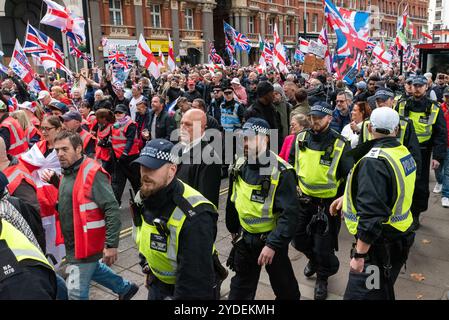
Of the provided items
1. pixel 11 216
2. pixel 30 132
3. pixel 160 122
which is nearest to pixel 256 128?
pixel 11 216

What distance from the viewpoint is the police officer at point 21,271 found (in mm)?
1879

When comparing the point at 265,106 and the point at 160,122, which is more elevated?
the point at 265,106

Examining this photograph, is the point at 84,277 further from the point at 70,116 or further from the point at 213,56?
the point at 213,56

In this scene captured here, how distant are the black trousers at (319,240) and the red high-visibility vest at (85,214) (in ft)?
6.79

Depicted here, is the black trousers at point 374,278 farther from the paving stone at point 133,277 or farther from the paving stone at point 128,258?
the paving stone at point 128,258

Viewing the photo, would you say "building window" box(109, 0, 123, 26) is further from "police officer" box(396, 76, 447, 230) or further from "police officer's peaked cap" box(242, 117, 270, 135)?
"police officer's peaked cap" box(242, 117, 270, 135)

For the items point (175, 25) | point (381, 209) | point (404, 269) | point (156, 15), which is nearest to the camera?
point (381, 209)

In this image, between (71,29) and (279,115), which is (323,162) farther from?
(71,29)

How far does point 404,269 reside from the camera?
4668 mm

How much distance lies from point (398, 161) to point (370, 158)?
0.72 feet

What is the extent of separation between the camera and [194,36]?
1490 inches

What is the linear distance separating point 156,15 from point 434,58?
25.8 metres

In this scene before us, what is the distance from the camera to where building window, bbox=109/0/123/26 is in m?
31.6

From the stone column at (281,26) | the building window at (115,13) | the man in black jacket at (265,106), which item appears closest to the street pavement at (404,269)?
the man in black jacket at (265,106)
